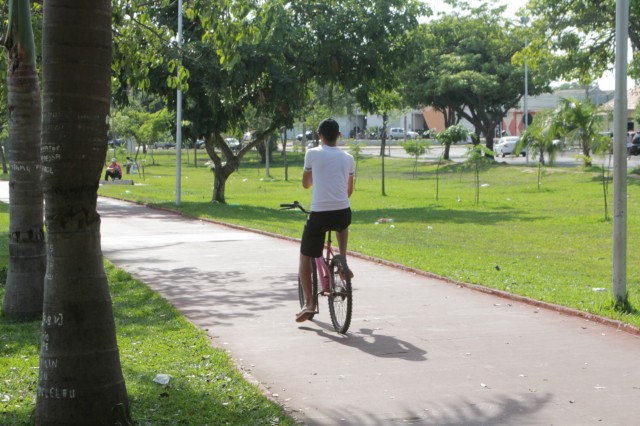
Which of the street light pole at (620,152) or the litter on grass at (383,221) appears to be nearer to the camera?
the street light pole at (620,152)

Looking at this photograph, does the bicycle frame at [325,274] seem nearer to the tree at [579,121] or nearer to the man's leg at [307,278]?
the man's leg at [307,278]

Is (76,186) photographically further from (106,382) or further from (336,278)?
(336,278)

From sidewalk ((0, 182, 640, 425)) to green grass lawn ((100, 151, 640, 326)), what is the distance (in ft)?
3.06

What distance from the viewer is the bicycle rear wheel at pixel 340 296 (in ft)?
28.3

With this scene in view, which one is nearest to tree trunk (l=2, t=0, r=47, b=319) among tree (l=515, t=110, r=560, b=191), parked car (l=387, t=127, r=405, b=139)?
tree (l=515, t=110, r=560, b=191)

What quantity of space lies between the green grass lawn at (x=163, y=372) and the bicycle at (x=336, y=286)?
1164mm

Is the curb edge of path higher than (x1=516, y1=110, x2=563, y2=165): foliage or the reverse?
the reverse

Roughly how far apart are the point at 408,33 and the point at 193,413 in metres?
24.7

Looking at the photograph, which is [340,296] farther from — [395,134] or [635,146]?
[395,134]

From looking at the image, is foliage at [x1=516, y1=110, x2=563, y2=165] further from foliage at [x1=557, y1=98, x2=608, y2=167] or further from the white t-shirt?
the white t-shirt

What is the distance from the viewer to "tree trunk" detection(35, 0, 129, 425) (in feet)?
17.7

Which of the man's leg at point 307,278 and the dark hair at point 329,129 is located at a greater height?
the dark hair at point 329,129

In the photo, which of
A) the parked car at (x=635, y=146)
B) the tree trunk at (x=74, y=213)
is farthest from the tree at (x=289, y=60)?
the parked car at (x=635, y=146)

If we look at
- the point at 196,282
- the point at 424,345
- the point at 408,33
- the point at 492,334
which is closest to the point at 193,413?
the point at 424,345
